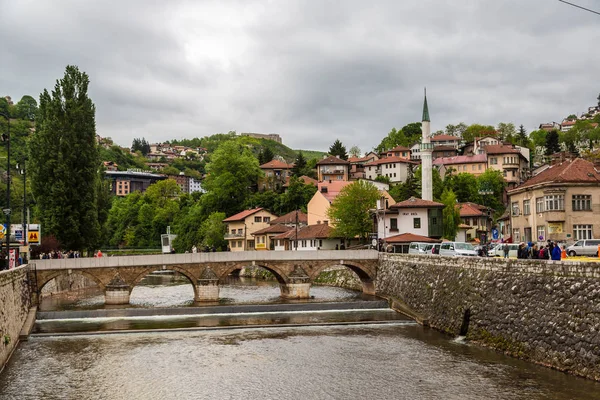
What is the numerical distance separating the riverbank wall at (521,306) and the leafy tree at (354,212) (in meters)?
24.6

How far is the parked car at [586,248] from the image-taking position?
33750 millimetres

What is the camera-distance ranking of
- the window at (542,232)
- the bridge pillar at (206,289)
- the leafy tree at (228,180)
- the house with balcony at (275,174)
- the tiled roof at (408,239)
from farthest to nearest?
the house with balcony at (275,174) → the leafy tree at (228,180) → the tiled roof at (408,239) → the bridge pillar at (206,289) → the window at (542,232)

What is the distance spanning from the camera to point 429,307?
115ft

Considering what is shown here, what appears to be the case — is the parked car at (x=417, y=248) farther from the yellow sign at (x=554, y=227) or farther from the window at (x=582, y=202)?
the window at (x=582, y=202)

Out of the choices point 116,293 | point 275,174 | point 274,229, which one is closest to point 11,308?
point 116,293

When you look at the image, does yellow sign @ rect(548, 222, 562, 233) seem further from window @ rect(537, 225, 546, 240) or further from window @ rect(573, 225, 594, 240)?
window @ rect(573, 225, 594, 240)

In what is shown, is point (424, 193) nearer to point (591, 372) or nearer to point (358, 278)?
point (358, 278)

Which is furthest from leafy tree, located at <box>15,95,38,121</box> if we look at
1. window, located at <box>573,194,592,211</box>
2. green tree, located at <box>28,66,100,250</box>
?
window, located at <box>573,194,592,211</box>

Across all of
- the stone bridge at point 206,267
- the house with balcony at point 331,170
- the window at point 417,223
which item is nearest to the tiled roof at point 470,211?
the window at point 417,223

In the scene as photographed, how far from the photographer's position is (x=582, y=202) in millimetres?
39781

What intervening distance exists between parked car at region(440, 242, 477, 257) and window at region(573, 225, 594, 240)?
6.74 meters

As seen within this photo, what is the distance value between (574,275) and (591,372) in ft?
12.0

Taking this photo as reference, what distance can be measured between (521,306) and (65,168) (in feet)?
119

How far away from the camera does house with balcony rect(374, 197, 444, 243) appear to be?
194 feet
